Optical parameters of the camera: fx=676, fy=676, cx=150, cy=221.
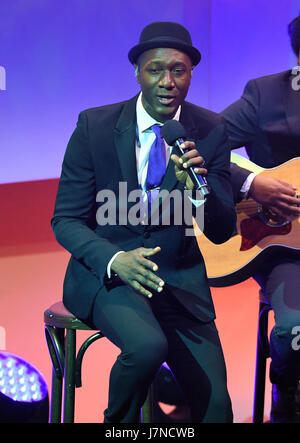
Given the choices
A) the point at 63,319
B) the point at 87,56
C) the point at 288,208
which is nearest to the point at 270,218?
the point at 288,208

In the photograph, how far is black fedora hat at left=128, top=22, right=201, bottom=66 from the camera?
223 centimetres

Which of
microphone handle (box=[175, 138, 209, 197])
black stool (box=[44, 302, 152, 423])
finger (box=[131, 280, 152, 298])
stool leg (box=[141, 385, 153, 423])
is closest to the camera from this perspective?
microphone handle (box=[175, 138, 209, 197])

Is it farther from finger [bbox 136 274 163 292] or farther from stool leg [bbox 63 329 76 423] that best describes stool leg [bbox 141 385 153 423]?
finger [bbox 136 274 163 292]

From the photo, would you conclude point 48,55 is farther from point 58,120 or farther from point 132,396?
point 132,396

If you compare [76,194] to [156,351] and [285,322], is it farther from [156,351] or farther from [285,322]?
[285,322]

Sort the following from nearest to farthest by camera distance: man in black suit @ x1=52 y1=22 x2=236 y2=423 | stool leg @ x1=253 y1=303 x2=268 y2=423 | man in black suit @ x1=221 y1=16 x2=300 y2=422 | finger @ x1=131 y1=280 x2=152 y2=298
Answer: finger @ x1=131 y1=280 x2=152 y2=298 < man in black suit @ x1=52 y1=22 x2=236 y2=423 < man in black suit @ x1=221 y1=16 x2=300 y2=422 < stool leg @ x1=253 y1=303 x2=268 y2=423

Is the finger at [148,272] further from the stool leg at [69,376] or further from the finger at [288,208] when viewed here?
the finger at [288,208]

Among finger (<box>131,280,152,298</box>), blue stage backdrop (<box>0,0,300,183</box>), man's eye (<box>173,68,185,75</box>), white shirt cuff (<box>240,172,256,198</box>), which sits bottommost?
finger (<box>131,280,152,298</box>)

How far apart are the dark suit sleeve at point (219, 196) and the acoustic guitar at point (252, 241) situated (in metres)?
0.65

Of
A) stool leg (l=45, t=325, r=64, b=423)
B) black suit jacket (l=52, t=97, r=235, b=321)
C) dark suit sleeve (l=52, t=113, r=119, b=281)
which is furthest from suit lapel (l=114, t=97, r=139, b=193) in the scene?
stool leg (l=45, t=325, r=64, b=423)

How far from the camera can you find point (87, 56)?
436cm

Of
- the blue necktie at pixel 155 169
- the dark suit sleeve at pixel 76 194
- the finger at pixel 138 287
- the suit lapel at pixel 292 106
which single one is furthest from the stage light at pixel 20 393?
the suit lapel at pixel 292 106

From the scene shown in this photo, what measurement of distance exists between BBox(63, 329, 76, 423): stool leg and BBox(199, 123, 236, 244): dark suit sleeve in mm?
613

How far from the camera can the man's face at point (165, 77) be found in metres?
2.23
